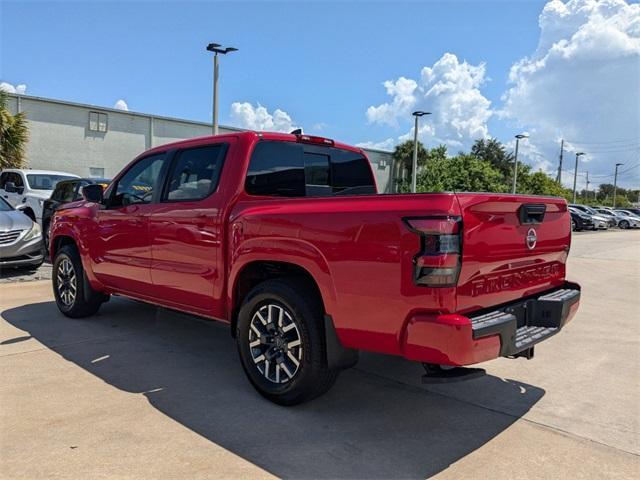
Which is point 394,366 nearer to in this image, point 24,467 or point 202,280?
point 202,280

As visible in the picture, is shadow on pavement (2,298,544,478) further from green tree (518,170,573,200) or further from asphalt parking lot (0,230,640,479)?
green tree (518,170,573,200)

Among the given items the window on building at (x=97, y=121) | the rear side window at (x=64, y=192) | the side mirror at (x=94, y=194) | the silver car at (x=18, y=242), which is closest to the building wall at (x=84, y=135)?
the window on building at (x=97, y=121)

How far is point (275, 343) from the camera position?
380 cm

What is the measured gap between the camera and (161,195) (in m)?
4.88

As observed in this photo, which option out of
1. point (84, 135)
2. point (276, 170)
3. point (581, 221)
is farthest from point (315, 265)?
point (581, 221)

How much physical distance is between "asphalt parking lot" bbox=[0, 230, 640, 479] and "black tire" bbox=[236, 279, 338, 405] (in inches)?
6.2

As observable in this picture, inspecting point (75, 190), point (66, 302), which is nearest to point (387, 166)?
point (75, 190)

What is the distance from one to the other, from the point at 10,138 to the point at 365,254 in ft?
61.5

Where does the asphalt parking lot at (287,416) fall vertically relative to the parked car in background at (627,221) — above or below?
below

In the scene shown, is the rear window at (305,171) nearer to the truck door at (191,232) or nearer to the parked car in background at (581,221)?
the truck door at (191,232)

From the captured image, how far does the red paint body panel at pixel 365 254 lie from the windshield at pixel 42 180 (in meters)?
9.49

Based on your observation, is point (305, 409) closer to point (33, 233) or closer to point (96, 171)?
point (33, 233)

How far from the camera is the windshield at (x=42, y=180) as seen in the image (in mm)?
12773

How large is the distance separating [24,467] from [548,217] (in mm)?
3704
